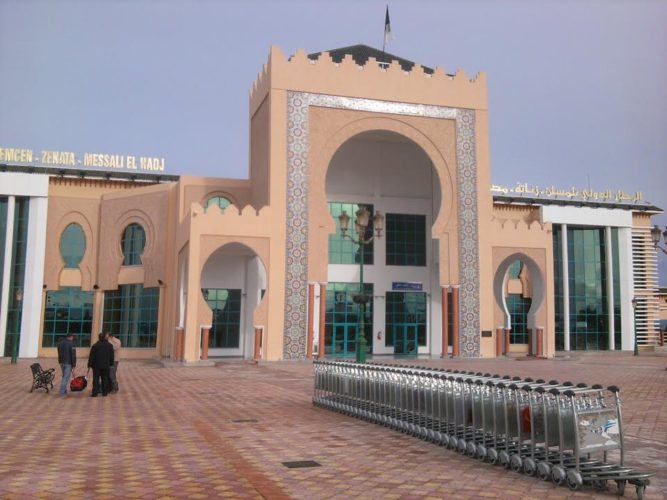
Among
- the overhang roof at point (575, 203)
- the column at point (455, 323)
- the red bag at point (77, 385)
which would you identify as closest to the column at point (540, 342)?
the column at point (455, 323)

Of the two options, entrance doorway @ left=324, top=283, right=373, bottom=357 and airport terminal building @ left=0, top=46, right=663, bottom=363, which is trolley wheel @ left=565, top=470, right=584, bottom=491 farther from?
entrance doorway @ left=324, top=283, right=373, bottom=357

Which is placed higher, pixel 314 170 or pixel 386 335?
pixel 314 170

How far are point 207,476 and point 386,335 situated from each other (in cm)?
2502

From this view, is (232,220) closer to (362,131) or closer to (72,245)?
(362,131)

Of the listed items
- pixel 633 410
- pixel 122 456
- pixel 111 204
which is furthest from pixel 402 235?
pixel 122 456

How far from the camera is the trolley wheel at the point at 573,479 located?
6207 mm

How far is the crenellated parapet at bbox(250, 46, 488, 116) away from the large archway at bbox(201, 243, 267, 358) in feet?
23.9

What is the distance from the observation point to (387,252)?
105ft

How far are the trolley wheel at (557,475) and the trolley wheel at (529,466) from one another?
9.8 inches

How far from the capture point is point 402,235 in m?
32.5

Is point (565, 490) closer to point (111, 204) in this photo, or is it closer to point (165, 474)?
point (165, 474)

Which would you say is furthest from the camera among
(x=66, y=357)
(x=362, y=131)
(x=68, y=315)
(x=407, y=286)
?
(x=68, y=315)

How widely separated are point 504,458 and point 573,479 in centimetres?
110

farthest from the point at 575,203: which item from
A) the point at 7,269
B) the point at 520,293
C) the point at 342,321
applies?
the point at 7,269
